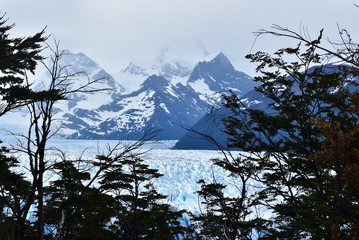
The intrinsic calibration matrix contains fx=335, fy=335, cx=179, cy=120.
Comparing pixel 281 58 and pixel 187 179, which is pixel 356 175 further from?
pixel 187 179

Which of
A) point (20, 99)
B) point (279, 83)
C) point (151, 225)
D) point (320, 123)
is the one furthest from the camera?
point (151, 225)

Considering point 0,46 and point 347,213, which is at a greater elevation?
point 0,46

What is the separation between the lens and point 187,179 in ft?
188

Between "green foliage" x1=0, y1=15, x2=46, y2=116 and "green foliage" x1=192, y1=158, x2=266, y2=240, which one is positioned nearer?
"green foliage" x1=192, y1=158, x2=266, y2=240

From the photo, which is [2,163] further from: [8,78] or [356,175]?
[356,175]

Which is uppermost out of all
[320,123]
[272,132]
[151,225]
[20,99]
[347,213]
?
[20,99]

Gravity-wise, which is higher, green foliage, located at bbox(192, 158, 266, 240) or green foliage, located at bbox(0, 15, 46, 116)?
green foliage, located at bbox(0, 15, 46, 116)

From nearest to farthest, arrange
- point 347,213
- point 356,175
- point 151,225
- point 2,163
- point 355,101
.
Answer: point 347,213
point 356,175
point 355,101
point 2,163
point 151,225

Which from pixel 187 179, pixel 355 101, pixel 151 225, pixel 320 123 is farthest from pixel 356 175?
pixel 187 179

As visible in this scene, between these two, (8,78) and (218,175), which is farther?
(218,175)

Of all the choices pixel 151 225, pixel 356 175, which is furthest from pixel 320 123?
pixel 151 225

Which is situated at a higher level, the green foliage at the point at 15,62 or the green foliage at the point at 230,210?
the green foliage at the point at 15,62

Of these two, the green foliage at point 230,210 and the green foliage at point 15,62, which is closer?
the green foliage at point 230,210

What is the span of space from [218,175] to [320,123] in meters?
55.6
